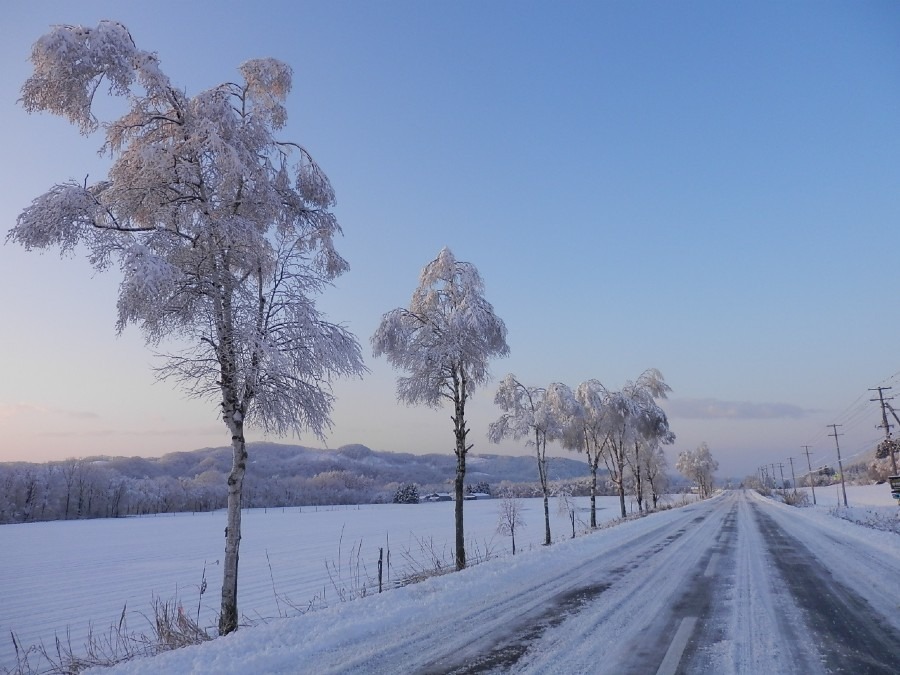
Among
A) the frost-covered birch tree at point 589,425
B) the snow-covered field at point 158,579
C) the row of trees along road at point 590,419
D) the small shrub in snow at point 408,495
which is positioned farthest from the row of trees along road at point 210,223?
the small shrub in snow at point 408,495

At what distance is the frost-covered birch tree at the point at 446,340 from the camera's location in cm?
1684

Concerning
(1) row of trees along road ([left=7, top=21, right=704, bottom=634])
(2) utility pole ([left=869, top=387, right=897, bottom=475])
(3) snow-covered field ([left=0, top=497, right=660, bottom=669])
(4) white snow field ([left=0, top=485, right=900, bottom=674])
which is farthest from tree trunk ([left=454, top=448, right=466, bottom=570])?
(2) utility pole ([left=869, top=387, right=897, bottom=475])

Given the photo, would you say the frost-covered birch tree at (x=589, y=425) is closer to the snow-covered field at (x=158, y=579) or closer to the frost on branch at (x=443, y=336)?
the snow-covered field at (x=158, y=579)

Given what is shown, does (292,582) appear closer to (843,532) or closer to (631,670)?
(631,670)

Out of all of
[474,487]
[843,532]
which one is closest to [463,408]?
[843,532]

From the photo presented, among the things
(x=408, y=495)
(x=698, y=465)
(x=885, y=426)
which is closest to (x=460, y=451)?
(x=885, y=426)

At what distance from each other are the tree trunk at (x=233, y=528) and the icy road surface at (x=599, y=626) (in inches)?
39.3

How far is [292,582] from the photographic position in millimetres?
20328

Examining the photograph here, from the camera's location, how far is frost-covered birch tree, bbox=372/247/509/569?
16844 millimetres

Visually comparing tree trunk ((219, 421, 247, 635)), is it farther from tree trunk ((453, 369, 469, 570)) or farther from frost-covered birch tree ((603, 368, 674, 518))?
frost-covered birch tree ((603, 368, 674, 518))

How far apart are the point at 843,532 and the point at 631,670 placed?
20364 mm

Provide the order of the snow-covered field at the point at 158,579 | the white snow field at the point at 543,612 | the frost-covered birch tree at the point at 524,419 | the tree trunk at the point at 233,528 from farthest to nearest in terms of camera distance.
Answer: the frost-covered birch tree at the point at 524,419 < the snow-covered field at the point at 158,579 < the tree trunk at the point at 233,528 < the white snow field at the point at 543,612

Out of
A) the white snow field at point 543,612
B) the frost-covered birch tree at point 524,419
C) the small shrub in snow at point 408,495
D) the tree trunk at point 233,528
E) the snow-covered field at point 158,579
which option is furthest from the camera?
the small shrub in snow at point 408,495

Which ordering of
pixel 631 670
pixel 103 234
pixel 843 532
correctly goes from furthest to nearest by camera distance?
pixel 843 532 → pixel 103 234 → pixel 631 670
